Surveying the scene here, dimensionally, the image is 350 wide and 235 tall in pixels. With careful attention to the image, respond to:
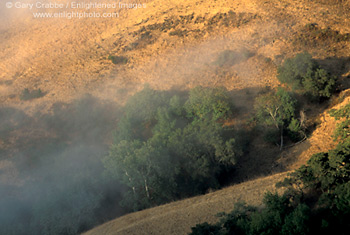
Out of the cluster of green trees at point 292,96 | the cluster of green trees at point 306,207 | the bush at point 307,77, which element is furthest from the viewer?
the bush at point 307,77

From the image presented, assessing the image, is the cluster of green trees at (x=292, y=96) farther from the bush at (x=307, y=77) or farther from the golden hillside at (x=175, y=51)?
the golden hillside at (x=175, y=51)

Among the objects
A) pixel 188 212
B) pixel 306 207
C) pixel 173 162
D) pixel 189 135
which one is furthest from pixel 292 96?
pixel 306 207

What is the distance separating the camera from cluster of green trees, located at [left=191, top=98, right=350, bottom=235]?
11.7 meters

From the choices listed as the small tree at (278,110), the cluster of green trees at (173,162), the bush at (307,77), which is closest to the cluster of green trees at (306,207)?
the cluster of green trees at (173,162)

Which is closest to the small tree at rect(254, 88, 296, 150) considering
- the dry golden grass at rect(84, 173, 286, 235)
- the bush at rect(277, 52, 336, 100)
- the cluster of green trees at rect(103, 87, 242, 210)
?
the bush at rect(277, 52, 336, 100)

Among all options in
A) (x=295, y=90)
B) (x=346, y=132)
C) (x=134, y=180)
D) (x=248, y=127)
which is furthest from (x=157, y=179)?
(x=295, y=90)

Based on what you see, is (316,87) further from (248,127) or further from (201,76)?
(201,76)

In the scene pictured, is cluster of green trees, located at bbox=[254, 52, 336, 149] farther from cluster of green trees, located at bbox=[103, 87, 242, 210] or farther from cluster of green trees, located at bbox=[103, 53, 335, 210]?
cluster of green trees, located at bbox=[103, 87, 242, 210]

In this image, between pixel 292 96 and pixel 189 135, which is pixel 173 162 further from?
pixel 292 96

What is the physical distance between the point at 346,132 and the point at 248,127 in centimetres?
913

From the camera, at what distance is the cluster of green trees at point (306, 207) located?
11688mm

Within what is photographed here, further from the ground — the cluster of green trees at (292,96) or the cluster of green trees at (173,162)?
the cluster of green trees at (292,96)

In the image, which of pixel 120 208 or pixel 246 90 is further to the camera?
pixel 246 90

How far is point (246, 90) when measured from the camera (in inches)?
1246
